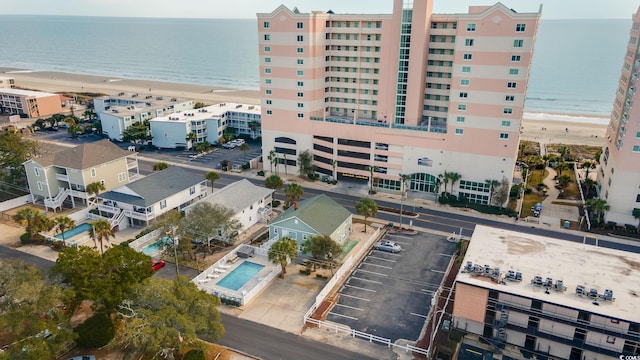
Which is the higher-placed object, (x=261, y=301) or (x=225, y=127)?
(x=225, y=127)

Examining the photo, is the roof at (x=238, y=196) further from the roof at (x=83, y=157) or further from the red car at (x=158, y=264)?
the roof at (x=83, y=157)

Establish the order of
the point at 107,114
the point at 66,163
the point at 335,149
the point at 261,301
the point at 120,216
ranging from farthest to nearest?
the point at 107,114 < the point at 335,149 < the point at 66,163 < the point at 120,216 < the point at 261,301

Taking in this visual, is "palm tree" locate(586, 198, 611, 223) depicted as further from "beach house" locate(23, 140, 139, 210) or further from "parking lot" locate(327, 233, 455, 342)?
"beach house" locate(23, 140, 139, 210)

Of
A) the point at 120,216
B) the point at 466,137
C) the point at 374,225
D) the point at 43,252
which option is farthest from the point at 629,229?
the point at 43,252

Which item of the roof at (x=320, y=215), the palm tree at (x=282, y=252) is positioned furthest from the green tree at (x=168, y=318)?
the roof at (x=320, y=215)

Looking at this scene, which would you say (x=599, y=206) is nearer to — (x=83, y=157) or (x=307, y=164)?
(x=307, y=164)

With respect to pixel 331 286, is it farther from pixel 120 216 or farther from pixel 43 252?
pixel 43 252

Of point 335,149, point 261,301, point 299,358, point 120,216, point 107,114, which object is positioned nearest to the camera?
point 299,358

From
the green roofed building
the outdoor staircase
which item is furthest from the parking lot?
the outdoor staircase
